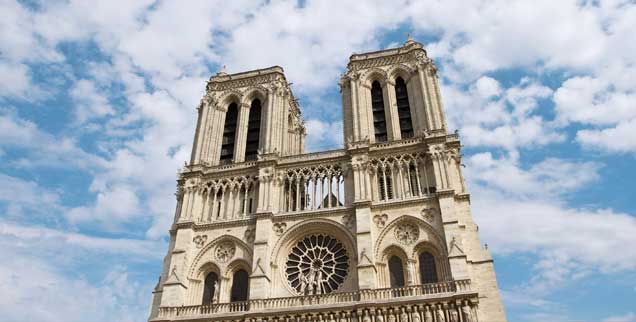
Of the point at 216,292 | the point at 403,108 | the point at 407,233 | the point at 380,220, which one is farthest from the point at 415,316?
the point at 403,108

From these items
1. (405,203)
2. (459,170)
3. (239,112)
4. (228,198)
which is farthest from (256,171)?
(459,170)

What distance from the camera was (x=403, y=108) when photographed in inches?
1221

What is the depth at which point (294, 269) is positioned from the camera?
2609 cm

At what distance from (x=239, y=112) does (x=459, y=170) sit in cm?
1508

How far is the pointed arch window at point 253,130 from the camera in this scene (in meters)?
31.9

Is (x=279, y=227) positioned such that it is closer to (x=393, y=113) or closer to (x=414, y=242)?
(x=414, y=242)

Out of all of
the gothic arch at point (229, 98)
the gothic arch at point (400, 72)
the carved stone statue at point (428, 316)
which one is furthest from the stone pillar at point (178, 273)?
the gothic arch at point (400, 72)

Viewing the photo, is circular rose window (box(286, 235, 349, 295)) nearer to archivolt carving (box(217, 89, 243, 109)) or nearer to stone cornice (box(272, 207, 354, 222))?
stone cornice (box(272, 207, 354, 222))

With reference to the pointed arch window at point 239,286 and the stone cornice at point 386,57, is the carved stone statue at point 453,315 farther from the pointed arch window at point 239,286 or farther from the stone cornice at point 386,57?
the stone cornice at point 386,57

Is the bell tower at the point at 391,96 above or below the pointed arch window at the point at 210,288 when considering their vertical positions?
above

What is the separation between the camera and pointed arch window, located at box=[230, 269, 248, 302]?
25828 millimetres

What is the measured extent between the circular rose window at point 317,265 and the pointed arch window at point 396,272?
2.30 m

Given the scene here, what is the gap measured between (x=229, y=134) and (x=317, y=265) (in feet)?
39.3

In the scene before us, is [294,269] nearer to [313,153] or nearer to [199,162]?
[313,153]
